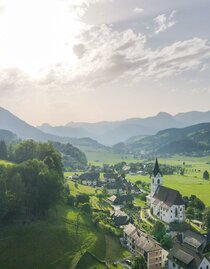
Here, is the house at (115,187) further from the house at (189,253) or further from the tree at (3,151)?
the house at (189,253)

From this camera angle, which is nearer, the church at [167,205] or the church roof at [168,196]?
the church at [167,205]

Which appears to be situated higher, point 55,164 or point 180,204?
point 55,164

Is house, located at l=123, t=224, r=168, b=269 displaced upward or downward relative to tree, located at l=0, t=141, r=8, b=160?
downward

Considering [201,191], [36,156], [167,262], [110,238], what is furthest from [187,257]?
[201,191]

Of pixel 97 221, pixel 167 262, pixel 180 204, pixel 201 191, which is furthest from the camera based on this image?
pixel 201 191

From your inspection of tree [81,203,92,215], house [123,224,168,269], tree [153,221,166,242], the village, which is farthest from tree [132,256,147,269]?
tree [81,203,92,215]

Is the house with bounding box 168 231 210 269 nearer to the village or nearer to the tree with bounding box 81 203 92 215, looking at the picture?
the village

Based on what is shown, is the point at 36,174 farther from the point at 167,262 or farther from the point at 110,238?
the point at 167,262

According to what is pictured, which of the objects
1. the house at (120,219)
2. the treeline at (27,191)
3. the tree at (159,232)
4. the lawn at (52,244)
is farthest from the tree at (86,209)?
the tree at (159,232)
